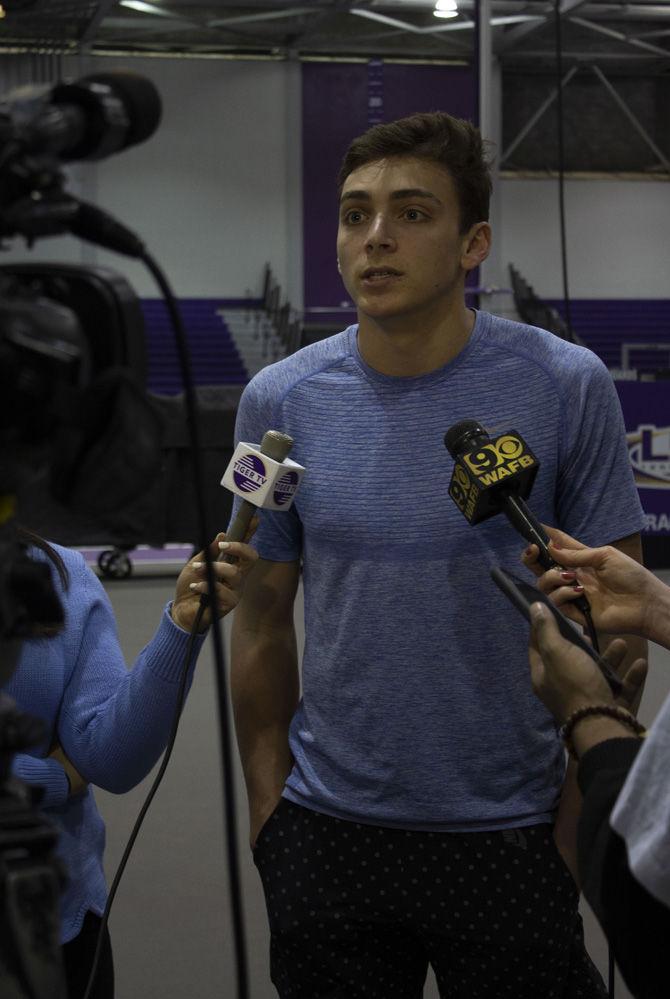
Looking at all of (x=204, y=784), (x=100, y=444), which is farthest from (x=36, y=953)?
(x=204, y=784)

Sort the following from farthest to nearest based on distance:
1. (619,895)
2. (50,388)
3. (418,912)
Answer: (418,912) → (619,895) → (50,388)

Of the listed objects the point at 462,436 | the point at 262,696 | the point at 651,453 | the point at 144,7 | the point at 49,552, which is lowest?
the point at 651,453

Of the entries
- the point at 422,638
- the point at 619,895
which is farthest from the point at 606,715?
the point at 422,638

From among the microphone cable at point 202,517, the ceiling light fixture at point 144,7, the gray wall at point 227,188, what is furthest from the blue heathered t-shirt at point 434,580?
the gray wall at point 227,188

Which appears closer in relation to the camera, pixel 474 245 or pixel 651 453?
pixel 474 245

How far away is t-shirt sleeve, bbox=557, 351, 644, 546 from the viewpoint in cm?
140

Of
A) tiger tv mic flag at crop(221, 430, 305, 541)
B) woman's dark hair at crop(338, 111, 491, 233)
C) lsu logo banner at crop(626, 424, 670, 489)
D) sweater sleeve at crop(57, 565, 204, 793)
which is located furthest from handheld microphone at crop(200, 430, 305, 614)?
lsu logo banner at crop(626, 424, 670, 489)

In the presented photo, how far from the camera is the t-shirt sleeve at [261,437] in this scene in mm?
1499

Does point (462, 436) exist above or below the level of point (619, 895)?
above

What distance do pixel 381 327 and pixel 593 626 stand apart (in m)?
0.45

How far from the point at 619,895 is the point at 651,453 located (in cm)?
563

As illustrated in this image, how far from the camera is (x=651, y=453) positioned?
6.25 m

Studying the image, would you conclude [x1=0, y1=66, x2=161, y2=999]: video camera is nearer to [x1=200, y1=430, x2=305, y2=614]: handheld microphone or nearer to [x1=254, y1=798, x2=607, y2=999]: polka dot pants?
[x1=200, y1=430, x2=305, y2=614]: handheld microphone

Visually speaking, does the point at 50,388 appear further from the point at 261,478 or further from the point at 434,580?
the point at 434,580
